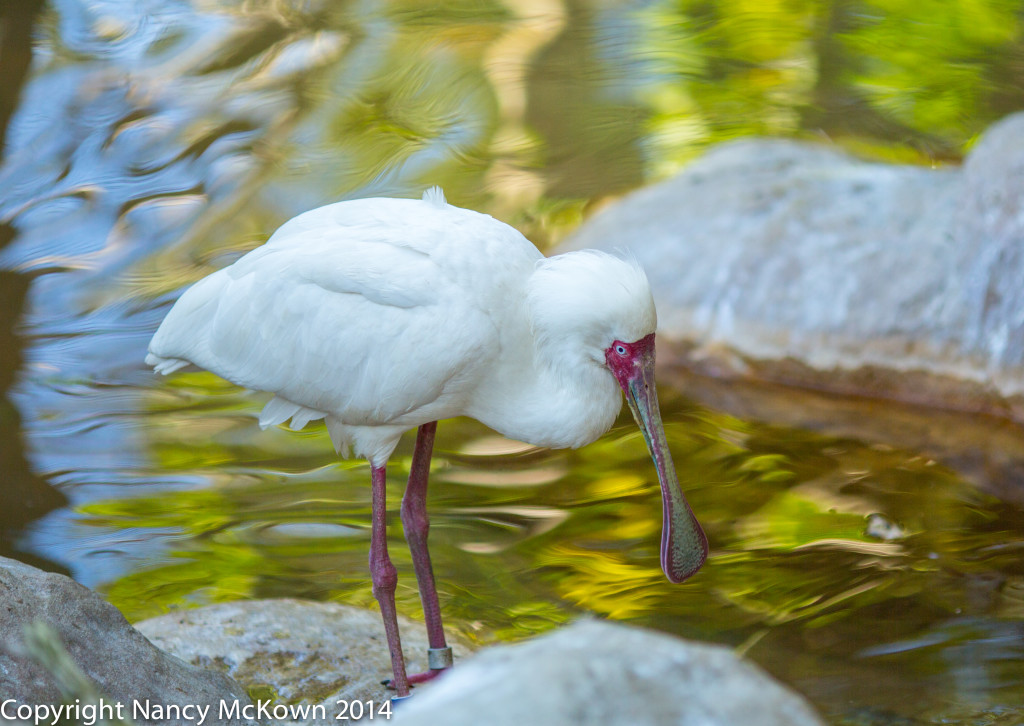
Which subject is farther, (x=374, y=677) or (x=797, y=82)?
(x=797, y=82)

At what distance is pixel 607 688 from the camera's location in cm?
193

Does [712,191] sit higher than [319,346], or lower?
lower

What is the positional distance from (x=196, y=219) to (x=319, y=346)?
15.3 ft

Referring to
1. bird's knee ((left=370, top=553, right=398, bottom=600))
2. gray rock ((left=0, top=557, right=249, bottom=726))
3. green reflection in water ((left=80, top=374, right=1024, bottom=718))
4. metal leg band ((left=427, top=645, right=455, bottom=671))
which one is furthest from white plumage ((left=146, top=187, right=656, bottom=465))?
green reflection in water ((left=80, top=374, right=1024, bottom=718))

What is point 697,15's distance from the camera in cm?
1080

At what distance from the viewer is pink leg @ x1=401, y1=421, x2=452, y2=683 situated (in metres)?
4.26

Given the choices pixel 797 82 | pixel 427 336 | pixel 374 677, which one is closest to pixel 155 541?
pixel 374 677

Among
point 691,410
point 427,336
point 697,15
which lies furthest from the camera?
point 697,15

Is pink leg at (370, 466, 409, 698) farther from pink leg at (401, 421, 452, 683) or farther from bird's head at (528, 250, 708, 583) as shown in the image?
bird's head at (528, 250, 708, 583)

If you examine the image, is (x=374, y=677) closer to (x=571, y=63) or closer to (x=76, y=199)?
(x=76, y=199)

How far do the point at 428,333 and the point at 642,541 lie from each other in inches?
74.1

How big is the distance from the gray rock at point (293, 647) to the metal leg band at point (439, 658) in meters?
0.14

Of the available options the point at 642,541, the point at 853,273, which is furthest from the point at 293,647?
the point at 853,273

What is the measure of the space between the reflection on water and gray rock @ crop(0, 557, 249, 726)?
1.28 metres
